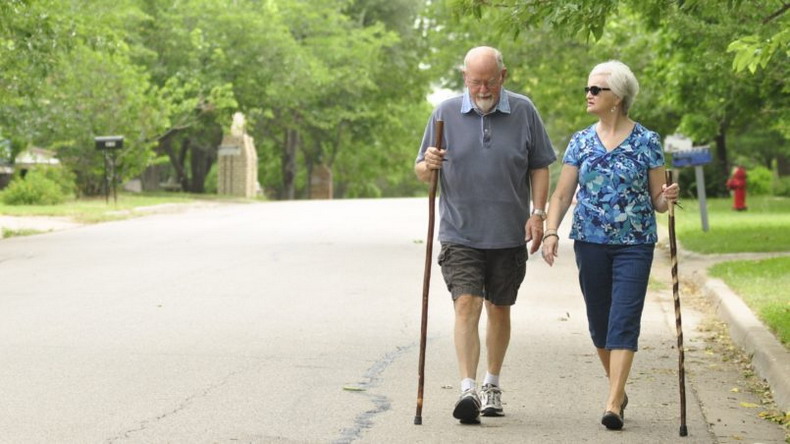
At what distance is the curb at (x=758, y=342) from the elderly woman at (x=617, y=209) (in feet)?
4.17

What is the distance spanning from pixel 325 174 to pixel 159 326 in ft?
203

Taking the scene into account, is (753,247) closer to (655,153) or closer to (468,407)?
(655,153)

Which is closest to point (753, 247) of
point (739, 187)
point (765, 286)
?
point (765, 286)

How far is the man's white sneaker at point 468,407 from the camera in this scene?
7.34 m

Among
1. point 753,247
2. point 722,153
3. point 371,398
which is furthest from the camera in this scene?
point 722,153

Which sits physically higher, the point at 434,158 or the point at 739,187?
the point at 434,158

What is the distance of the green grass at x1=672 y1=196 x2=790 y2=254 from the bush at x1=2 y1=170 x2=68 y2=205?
47.2 feet

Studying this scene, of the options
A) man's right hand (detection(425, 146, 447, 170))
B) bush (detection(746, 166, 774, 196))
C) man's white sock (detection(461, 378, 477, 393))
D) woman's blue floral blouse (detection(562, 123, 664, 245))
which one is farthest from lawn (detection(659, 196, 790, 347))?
bush (detection(746, 166, 774, 196))

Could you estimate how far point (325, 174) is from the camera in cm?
7312

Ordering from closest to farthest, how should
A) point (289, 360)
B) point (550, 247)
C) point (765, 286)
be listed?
point (550, 247) → point (289, 360) → point (765, 286)

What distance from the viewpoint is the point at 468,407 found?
734 cm

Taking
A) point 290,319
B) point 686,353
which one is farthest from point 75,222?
point 686,353

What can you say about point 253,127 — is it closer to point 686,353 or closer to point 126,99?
point 126,99

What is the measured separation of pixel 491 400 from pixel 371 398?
849mm
